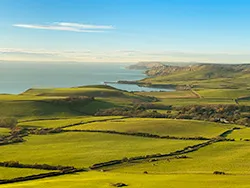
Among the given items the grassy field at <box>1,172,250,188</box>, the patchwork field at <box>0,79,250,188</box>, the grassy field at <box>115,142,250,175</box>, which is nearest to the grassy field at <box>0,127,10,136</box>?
the patchwork field at <box>0,79,250,188</box>

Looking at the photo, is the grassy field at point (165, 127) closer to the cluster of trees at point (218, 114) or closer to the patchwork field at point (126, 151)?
the patchwork field at point (126, 151)

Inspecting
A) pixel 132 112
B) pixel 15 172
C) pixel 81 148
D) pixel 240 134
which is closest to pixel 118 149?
pixel 81 148

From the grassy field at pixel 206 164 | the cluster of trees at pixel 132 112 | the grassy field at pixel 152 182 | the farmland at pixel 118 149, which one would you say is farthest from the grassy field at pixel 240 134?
the grassy field at pixel 152 182

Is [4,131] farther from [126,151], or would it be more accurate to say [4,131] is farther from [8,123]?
[126,151]

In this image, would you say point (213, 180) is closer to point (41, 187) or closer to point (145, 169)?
point (145, 169)

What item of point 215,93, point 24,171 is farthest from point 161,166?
point 215,93
